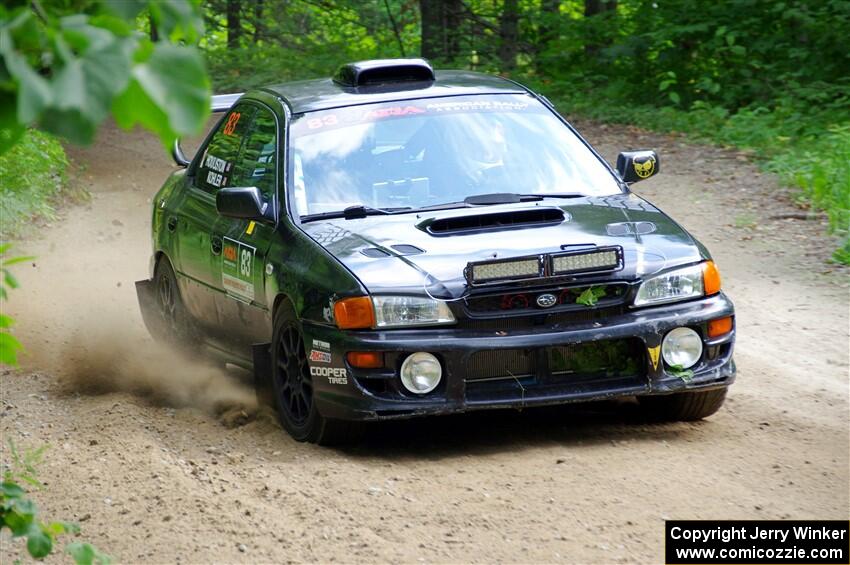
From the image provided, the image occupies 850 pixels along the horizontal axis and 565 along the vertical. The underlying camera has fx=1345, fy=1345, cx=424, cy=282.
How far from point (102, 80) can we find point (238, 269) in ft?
17.8

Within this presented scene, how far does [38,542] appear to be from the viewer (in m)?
3.04

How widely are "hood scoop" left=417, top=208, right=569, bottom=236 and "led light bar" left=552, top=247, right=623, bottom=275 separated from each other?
1.63 feet

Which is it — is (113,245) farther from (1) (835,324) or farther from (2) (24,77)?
(2) (24,77)

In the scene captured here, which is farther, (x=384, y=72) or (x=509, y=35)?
(x=509, y=35)

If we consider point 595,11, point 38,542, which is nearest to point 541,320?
point 38,542

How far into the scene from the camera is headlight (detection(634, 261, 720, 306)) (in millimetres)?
6008

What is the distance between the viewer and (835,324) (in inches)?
338

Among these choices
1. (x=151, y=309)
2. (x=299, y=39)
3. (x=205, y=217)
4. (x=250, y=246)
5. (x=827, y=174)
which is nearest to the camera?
(x=250, y=246)

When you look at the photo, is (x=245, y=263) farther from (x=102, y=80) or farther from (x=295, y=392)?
(x=102, y=80)

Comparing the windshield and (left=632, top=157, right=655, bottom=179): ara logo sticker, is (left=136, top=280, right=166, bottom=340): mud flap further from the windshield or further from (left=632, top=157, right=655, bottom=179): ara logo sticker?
(left=632, top=157, right=655, bottom=179): ara logo sticker

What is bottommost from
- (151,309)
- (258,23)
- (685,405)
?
(258,23)

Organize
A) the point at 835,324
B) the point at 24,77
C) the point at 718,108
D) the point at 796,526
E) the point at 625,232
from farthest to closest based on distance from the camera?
the point at 718,108 → the point at 835,324 → the point at 625,232 → the point at 796,526 → the point at 24,77

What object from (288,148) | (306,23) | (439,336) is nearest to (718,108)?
(288,148)

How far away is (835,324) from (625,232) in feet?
9.42
